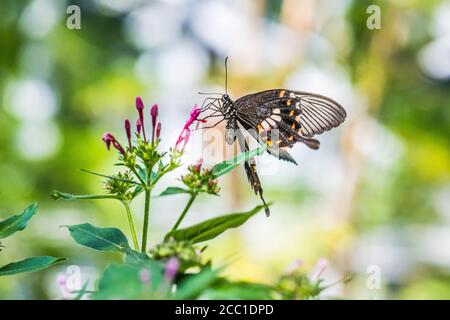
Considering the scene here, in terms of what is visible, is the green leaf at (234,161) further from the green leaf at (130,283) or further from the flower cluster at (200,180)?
the green leaf at (130,283)

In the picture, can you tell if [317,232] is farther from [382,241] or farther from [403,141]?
[382,241]

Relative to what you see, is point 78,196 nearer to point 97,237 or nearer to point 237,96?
point 97,237

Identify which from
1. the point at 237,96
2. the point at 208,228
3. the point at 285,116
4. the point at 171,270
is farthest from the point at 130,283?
the point at 237,96

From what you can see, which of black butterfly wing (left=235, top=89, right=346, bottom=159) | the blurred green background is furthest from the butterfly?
the blurred green background

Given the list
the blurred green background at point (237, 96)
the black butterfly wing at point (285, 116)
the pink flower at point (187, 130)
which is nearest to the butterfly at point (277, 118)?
the black butterfly wing at point (285, 116)

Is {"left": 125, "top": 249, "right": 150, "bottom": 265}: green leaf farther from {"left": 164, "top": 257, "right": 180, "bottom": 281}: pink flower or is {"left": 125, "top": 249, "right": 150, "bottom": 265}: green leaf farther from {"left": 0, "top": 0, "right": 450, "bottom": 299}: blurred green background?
{"left": 0, "top": 0, "right": 450, "bottom": 299}: blurred green background
